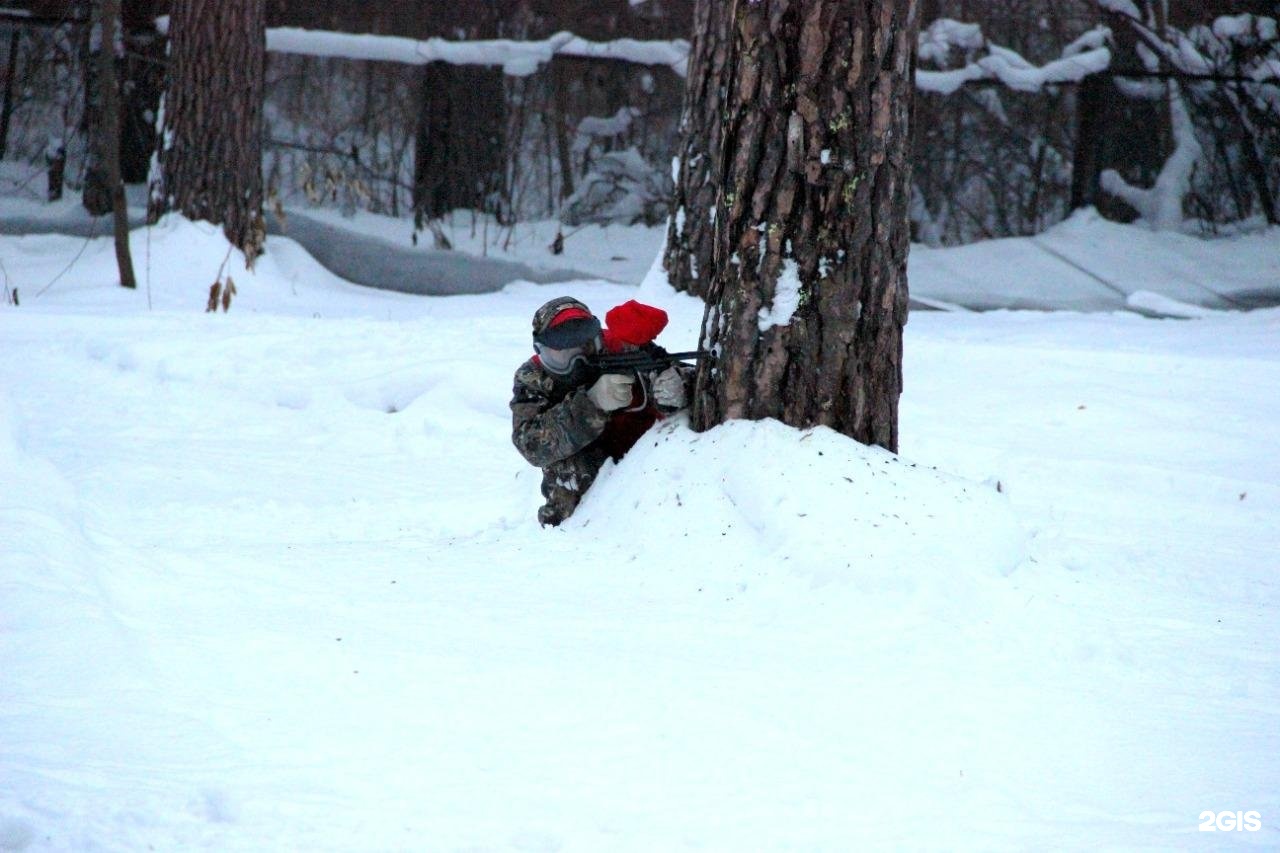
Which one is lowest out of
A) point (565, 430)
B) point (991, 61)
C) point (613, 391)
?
point (565, 430)

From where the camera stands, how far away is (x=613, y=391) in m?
3.83

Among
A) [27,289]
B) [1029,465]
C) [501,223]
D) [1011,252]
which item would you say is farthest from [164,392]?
[1011,252]

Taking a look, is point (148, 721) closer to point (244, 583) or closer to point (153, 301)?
point (244, 583)

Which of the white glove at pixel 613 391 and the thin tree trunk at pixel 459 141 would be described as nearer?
the white glove at pixel 613 391

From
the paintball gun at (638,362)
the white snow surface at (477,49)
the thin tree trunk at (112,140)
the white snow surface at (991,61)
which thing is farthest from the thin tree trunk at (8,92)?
the paintball gun at (638,362)

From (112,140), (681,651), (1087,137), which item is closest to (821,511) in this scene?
(681,651)

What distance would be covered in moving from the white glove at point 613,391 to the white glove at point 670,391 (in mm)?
151

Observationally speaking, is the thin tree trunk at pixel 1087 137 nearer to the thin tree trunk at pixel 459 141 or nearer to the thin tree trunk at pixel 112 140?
the thin tree trunk at pixel 459 141

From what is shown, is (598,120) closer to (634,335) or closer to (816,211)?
(634,335)

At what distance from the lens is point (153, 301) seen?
8219mm

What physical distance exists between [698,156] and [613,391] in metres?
3.35

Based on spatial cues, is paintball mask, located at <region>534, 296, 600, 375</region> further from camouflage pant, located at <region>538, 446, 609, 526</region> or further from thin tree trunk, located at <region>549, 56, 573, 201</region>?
thin tree trunk, located at <region>549, 56, 573, 201</region>

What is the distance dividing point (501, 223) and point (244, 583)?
9.37 metres

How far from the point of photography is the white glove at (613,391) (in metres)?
3.83
